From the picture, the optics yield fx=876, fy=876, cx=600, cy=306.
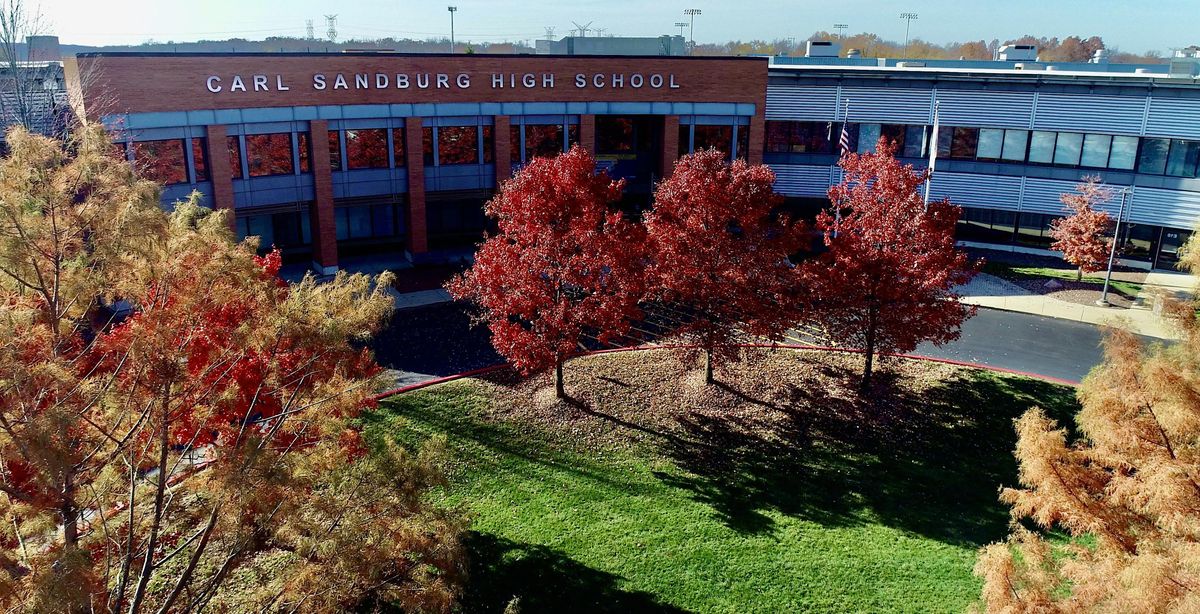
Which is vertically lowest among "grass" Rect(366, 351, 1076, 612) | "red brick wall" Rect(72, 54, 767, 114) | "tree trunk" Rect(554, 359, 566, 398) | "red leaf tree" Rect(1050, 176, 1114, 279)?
"grass" Rect(366, 351, 1076, 612)

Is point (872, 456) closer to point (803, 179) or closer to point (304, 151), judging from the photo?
point (803, 179)

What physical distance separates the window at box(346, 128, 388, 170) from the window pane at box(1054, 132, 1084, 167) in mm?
31070

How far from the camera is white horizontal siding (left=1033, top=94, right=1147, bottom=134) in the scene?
3912 cm

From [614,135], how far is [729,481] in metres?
25.2

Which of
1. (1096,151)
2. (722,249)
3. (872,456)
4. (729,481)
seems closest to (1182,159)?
(1096,151)

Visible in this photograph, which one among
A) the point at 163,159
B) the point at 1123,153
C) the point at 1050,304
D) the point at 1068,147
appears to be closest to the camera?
the point at 163,159

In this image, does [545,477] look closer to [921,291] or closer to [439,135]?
[921,291]

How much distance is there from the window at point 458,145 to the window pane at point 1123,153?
95.6 ft

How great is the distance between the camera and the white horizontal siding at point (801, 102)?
43.5 meters

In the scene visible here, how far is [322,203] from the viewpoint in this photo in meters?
37.3

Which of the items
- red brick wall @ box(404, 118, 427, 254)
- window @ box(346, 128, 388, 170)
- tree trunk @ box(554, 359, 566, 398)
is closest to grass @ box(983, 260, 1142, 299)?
tree trunk @ box(554, 359, 566, 398)

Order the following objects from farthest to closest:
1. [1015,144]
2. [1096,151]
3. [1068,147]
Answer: [1015,144] → [1068,147] → [1096,151]

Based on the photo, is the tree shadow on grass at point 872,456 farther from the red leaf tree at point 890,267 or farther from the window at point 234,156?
the window at point 234,156

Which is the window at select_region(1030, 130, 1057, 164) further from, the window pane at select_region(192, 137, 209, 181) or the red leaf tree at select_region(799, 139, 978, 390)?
the window pane at select_region(192, 137, 209, 181)
